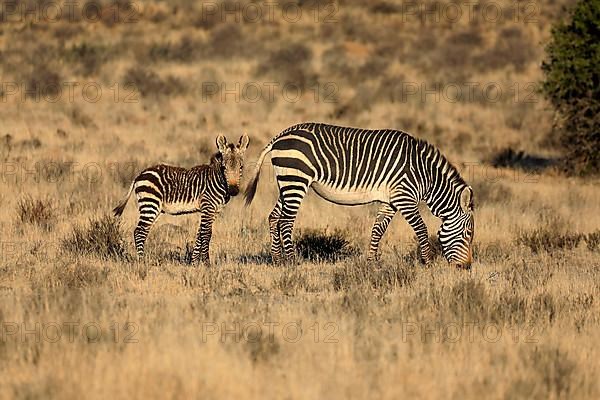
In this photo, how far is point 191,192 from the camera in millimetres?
11430

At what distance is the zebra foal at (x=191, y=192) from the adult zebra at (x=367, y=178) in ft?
1.43

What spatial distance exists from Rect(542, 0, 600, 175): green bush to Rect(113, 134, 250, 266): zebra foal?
11.1m

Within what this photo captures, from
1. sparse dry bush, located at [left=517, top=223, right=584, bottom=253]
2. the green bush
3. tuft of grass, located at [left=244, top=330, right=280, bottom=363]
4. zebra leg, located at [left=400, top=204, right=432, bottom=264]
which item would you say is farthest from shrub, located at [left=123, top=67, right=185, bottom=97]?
tuft of grass, located at [left=244, top=330, right=280, bottom=363]

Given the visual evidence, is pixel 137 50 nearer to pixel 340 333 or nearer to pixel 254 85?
pixel 254 85

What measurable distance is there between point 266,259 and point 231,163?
155cm

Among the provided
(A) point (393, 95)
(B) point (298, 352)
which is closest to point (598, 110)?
(A) point (393, 95)

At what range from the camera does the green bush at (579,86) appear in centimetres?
1977

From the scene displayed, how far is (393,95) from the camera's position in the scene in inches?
1184

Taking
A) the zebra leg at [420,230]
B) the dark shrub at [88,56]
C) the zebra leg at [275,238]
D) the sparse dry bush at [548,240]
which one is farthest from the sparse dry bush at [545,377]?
the dark shrub at [88,56]

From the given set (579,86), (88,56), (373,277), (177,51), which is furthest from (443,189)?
(177,51)

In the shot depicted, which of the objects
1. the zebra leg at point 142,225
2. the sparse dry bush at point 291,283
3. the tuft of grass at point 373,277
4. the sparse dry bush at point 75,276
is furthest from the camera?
the zebra leg at point 142,225

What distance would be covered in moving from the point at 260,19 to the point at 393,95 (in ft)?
43.3

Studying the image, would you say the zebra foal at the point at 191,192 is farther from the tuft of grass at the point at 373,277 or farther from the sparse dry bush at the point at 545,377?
the sparse dry bush at the point at 545,377

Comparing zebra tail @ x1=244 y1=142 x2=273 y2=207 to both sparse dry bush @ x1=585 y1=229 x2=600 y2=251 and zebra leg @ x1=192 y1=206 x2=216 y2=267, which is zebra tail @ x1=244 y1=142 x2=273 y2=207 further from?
sparse dry bush @ x1=585 y1=229 x2=600 y2=251
